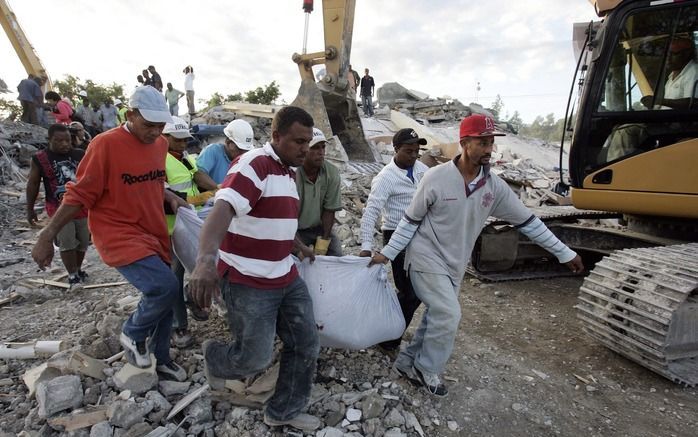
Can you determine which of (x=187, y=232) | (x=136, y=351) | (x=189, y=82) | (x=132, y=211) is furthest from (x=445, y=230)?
(x=189, y=82)

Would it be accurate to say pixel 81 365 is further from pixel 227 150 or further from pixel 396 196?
pixel 396 196

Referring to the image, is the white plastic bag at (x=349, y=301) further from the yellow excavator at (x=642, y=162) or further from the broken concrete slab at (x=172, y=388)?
the yellow excavator at (x=642, y=162)

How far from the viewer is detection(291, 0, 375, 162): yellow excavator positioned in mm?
8703

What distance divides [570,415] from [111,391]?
116 inches

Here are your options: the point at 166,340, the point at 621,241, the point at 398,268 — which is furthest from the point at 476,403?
the point at 621,241

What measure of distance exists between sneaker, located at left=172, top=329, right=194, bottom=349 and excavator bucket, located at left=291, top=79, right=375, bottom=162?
6.59 metres

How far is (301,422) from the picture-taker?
92.4 inches

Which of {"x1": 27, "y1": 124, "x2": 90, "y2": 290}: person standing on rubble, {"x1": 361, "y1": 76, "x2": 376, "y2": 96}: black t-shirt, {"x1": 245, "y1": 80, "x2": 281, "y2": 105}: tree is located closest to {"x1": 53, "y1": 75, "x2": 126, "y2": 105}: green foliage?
{"x1": 245, "y1": 80, "x2": 281, "y2": 105}: tree

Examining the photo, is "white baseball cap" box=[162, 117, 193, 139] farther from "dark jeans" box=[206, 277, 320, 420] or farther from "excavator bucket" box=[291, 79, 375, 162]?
"excavator bucket" box=[291, 79, 375, 162]

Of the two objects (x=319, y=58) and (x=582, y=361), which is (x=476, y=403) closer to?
(x=582, y=361)

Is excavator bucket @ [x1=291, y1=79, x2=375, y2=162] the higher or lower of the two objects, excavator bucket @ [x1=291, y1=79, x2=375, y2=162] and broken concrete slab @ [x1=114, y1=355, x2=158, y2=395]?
the higher

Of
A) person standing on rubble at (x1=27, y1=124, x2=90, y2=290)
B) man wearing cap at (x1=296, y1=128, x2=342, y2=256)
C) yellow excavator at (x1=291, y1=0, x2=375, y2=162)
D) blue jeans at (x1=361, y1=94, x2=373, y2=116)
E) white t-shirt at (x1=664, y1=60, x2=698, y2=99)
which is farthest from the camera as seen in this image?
blue jeans at (x1=361, y1=94, x2=373, y2=116)

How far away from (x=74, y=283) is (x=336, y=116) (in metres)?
7.20

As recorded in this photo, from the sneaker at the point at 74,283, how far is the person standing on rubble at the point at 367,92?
15.2m
